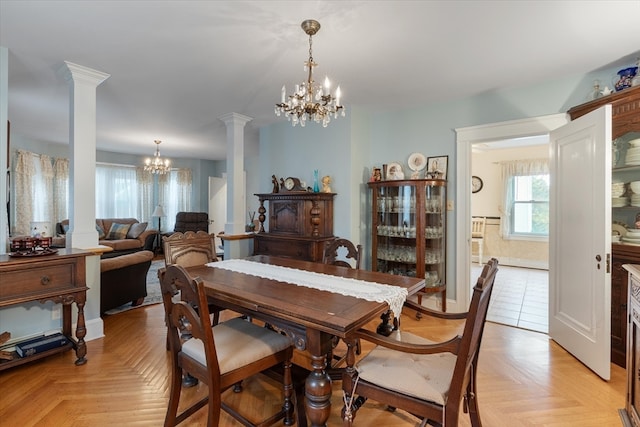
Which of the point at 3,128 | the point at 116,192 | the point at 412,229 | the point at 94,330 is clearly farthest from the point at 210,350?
the point at 116,192

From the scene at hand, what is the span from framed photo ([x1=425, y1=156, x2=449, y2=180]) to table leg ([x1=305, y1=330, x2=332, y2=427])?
2759 mm

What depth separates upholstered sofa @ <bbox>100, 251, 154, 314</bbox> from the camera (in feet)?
10.5

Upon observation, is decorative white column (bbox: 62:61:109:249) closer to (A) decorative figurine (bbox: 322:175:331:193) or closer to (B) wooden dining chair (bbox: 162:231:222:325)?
(B) wooden dining chair (bbox: 162:231:222:325)

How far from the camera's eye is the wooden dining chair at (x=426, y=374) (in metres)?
1.21

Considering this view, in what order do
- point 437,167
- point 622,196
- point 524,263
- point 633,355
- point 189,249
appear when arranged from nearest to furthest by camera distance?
point 633,355 → point 622,196 → point 189,249 → point 437,167 → point 524,263

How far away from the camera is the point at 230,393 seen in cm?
205

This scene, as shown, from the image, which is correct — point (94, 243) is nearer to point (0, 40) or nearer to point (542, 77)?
point (0, 40)

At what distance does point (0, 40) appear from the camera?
233 centimetres

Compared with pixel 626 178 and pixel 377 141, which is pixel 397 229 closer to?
pixel 377 141

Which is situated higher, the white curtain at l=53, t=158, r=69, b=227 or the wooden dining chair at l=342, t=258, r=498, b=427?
the white curtain at l=53, t=158, r=69, b=227

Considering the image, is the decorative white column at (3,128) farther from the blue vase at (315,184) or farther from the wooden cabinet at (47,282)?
the blue vase at (315,184)

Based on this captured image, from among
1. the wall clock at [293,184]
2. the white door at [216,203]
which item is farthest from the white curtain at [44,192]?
the wall clock at [293,184]

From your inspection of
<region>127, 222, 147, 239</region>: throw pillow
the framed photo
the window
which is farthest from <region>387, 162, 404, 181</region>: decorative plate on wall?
<region>127, 222, 147, 239</region>: throw pillow

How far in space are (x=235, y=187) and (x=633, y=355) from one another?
3.88 metres
